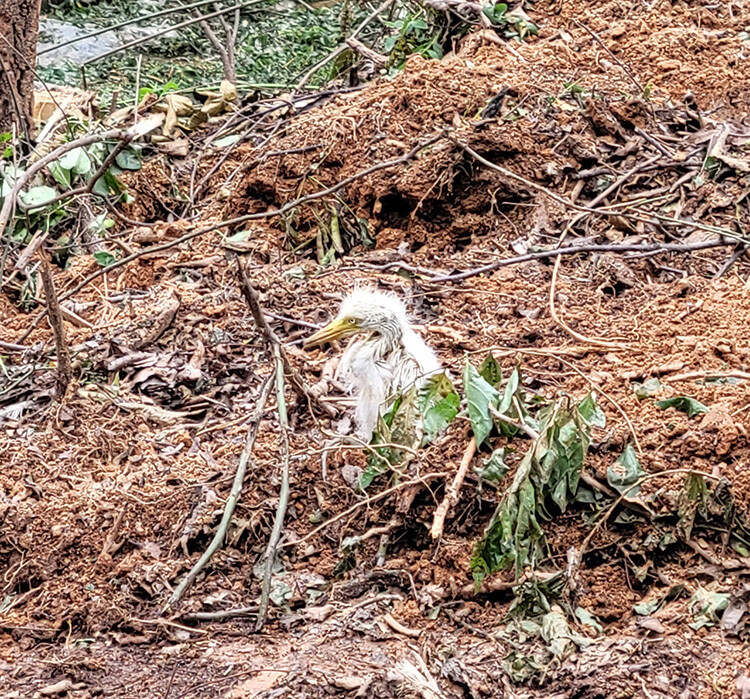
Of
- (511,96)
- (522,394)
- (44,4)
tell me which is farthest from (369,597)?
(44,4)

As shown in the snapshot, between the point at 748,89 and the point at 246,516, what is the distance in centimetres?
406

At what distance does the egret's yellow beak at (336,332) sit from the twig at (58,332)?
106cm

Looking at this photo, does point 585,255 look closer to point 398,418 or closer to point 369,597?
point 398,418

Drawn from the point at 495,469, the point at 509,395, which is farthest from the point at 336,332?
the point at 495,469

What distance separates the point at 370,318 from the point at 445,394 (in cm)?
83

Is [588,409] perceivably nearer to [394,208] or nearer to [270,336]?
[270,336]

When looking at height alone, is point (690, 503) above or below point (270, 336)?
below

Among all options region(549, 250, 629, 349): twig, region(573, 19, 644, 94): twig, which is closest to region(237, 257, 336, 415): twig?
region(549, 250, 629, 349): twig

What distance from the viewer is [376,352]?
4.72 metres

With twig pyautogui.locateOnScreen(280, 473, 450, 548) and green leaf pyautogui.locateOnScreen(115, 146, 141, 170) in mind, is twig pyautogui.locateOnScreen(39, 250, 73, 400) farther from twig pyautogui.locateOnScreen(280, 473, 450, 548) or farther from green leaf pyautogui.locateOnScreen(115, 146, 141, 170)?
twig pyautogui.locateOnScreen(280, 473, 450, 548)

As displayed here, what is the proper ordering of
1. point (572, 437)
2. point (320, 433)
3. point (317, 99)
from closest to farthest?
point (572, 437), point (320, 433), point (317, 99)

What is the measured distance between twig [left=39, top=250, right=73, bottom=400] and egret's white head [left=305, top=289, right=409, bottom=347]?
3.49 ft

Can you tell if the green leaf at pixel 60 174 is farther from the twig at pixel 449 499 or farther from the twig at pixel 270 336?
the twig at pixel 449 499

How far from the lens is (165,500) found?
14.9 ft
